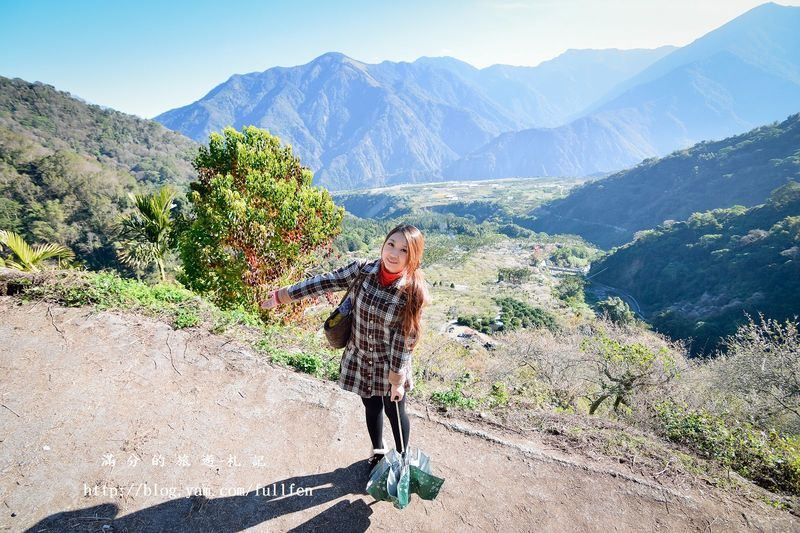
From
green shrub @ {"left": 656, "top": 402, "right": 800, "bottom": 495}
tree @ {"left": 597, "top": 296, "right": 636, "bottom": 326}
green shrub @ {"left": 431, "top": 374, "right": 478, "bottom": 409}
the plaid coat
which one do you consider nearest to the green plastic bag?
the plaid coat

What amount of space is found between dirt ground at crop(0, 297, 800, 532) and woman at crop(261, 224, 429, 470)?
72 centimetres

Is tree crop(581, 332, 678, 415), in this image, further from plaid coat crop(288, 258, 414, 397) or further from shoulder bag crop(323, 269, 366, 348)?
shoulder bag crop(323, 269, 366, 348)

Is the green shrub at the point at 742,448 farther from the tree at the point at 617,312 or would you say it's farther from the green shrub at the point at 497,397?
the tree at the point at 617,312

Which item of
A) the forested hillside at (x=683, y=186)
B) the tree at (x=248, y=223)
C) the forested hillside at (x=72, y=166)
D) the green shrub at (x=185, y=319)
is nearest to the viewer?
the green shrub at (x=185, y=319)

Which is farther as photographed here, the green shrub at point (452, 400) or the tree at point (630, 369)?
the tree at point (630, 369)

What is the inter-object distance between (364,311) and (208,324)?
137 inches

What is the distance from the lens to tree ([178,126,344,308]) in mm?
8094

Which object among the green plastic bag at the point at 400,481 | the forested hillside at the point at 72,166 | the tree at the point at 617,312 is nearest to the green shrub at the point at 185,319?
the green plastic bag at the point at 400,481

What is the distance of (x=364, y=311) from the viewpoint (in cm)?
279

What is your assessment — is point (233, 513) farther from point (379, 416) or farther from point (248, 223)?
point (248, 223)

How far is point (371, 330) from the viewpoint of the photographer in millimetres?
2826

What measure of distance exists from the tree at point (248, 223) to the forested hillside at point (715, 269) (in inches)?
1529

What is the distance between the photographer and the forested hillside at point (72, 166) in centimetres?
3603

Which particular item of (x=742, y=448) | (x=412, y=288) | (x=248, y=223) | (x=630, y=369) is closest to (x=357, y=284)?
(x=412, y=288)
